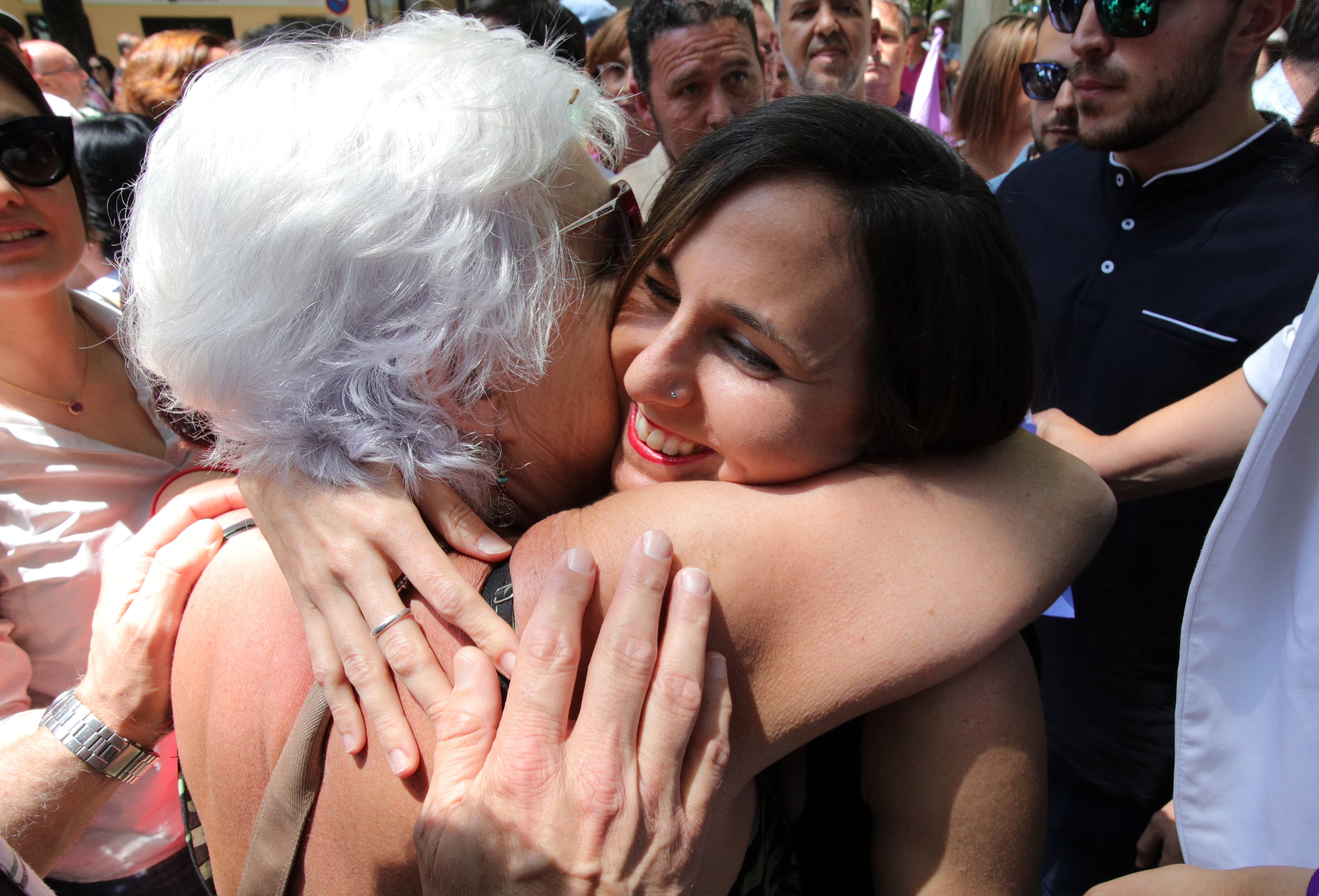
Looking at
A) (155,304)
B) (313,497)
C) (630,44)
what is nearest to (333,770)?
(313,497)

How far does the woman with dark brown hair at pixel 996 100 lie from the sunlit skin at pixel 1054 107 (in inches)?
18.8

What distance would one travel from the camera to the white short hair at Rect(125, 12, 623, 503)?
47.3 inches

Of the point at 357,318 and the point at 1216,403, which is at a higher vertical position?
the point at 357,318

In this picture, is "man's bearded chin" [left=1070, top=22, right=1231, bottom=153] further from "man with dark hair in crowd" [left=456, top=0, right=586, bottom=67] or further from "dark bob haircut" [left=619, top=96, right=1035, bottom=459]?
"man with dark hair in crowd" [left=456, top=0, right=586, bottom=67]

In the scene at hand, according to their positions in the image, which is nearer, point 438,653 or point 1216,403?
point 438,653

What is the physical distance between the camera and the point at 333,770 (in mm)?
1252

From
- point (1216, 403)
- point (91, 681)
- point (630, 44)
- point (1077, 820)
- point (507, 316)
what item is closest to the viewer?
point (507, 316)

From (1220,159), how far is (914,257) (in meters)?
1.92

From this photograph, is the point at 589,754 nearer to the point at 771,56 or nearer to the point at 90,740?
the point at 90,740

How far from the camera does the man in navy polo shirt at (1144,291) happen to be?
239cm

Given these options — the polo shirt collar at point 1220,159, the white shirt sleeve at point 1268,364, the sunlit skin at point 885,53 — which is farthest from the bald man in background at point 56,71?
the white shirt sleeve at point 1268,364

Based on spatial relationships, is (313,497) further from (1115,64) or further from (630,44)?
(630,44)

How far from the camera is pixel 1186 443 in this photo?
85.7 inches

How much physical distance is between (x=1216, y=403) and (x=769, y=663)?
1717mm
